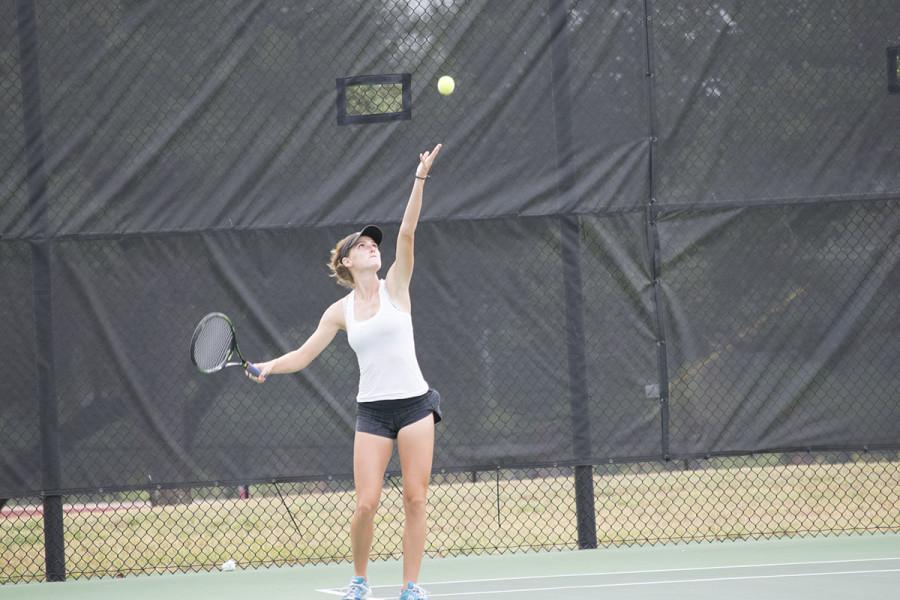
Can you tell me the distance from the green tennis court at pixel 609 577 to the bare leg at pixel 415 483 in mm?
808

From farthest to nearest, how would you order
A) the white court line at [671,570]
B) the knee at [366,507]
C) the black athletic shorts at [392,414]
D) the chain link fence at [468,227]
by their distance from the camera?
the chain link fence at [468,227], the white court line at [671,570], the black athletic shorts at [392,414], the knee at [366,507]

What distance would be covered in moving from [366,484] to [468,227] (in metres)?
2.38

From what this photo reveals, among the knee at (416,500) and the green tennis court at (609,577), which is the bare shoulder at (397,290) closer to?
the knee at (416,500)

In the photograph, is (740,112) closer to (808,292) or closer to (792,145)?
(792,145)

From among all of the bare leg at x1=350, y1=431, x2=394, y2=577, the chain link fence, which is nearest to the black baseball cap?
the bare leg at x1=350, y1=431, x2=394, y2=577

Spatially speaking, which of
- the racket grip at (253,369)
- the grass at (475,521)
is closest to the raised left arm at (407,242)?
the racket grip at (253,369)

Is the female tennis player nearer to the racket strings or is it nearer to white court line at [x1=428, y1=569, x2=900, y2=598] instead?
the racket strings

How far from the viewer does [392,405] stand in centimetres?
580

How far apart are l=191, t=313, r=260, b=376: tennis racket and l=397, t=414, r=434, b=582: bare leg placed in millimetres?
892

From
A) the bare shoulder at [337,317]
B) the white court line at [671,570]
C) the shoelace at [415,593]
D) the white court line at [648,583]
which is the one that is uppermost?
the bare shoulder at [337,317]

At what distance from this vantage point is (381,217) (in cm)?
769

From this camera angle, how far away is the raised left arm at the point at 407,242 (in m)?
5.77

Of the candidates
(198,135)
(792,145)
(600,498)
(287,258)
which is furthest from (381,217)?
(600,498)

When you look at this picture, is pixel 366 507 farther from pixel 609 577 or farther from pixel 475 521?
pixel 475 521
